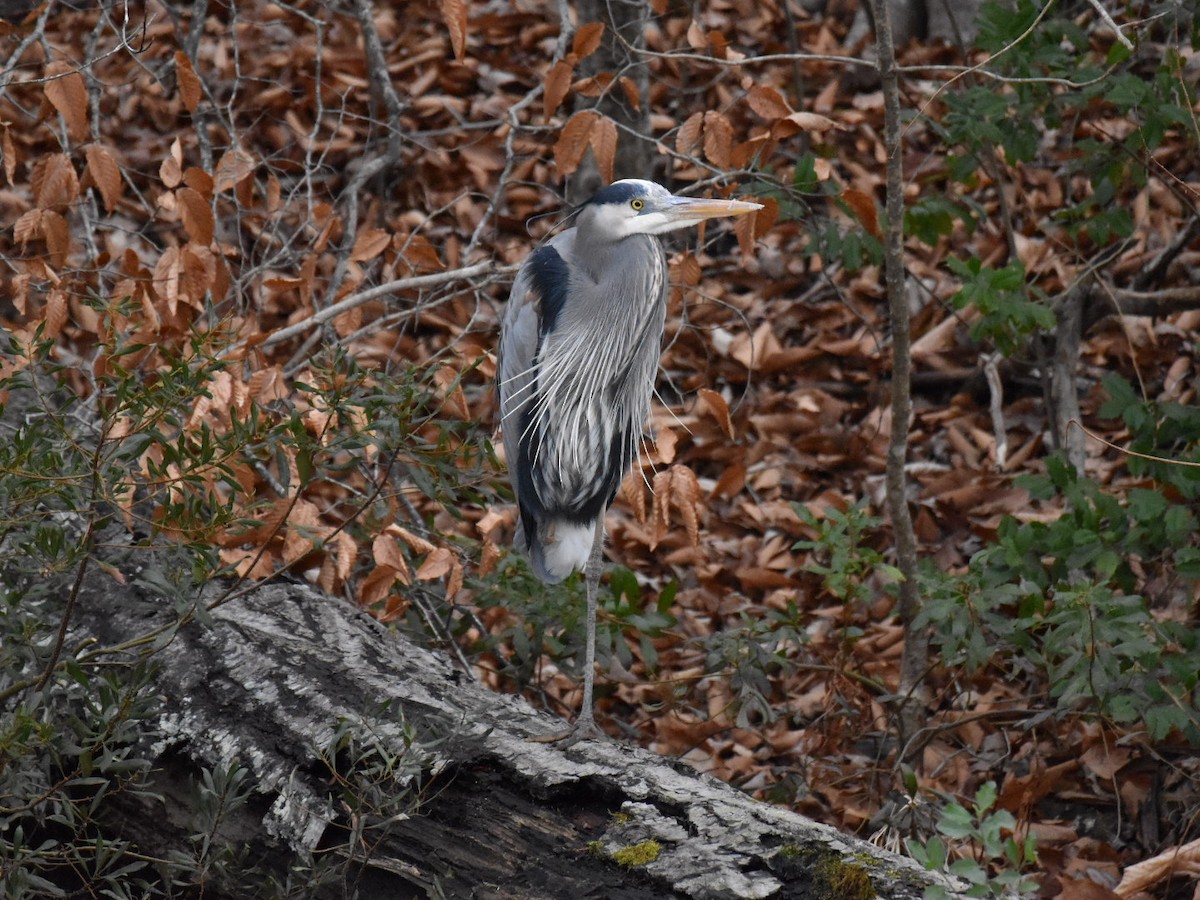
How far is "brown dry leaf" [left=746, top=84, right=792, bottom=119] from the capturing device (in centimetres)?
350

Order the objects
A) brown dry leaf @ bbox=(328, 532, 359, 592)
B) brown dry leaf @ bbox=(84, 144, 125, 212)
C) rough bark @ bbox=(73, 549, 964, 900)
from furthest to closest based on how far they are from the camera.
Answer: brown dry leaf @ bbox=(84, 144, 125, 212), brown dry leaf @ bbox=(328, 532, 359, 592), rough bark @ bbox=(73, 549, 964, 900)

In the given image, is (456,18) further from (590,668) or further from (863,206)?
(590,668)

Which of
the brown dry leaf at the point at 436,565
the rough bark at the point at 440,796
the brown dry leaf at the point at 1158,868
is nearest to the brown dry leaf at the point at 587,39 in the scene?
the brown dry leaf at the point at 436,565

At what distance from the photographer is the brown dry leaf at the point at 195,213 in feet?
11.2

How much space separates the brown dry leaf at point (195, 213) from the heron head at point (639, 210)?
1.04m

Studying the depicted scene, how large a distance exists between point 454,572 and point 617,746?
30.9 inches

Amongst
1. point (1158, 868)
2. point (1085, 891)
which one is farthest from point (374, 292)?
point (1158, 868)

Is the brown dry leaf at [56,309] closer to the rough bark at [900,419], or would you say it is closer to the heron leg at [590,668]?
the heron leg at [590,668]

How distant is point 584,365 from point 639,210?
0.44 m

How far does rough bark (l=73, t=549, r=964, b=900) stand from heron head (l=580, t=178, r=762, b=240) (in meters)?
1.26

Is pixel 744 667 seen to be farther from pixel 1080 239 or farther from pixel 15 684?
pixel 1080 239

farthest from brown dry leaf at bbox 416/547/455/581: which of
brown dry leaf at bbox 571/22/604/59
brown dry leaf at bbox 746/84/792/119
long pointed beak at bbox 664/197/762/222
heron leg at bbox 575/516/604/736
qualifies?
brown dry leaf at bbox 746/84/792/119

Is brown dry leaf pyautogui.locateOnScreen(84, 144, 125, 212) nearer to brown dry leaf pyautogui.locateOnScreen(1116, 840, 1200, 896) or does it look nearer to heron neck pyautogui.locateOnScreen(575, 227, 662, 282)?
heron neck pyautogui.locateOnScreen(575, 227, 662, 282)

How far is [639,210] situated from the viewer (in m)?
3.42
